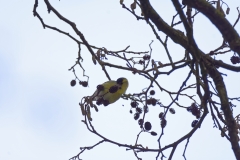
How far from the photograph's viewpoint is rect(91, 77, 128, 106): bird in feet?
9.03

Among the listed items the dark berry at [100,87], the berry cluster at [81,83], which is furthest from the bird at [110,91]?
the berry cluster at [81,83]

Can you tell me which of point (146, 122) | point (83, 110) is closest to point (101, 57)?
point (146, 122)

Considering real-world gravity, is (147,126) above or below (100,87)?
below

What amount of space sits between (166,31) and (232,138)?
26.2 inches

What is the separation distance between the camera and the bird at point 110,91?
2.75 metres

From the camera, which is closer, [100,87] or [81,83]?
[100,87]

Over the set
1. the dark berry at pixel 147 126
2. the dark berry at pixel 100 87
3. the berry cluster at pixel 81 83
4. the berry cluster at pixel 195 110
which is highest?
the berry cluster at pixel 81 83

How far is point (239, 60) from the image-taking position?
99.5 inches

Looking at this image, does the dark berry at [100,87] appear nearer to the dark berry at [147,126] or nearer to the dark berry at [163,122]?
the dark berry at [147,126]

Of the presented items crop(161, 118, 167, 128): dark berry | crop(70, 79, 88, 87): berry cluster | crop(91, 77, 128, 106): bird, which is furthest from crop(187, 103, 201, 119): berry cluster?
crop(70, 79, 88, 87): berry cluster

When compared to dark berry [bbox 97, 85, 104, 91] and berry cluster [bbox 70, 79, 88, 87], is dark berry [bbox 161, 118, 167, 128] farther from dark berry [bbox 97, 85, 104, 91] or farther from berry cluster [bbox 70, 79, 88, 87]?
berry cluster [bbox 70, 79, 88, 87]

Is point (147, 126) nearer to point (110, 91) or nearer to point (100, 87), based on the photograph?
point (110, 91)

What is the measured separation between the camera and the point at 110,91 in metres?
2.72

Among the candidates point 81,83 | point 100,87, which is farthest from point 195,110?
point 81,83
